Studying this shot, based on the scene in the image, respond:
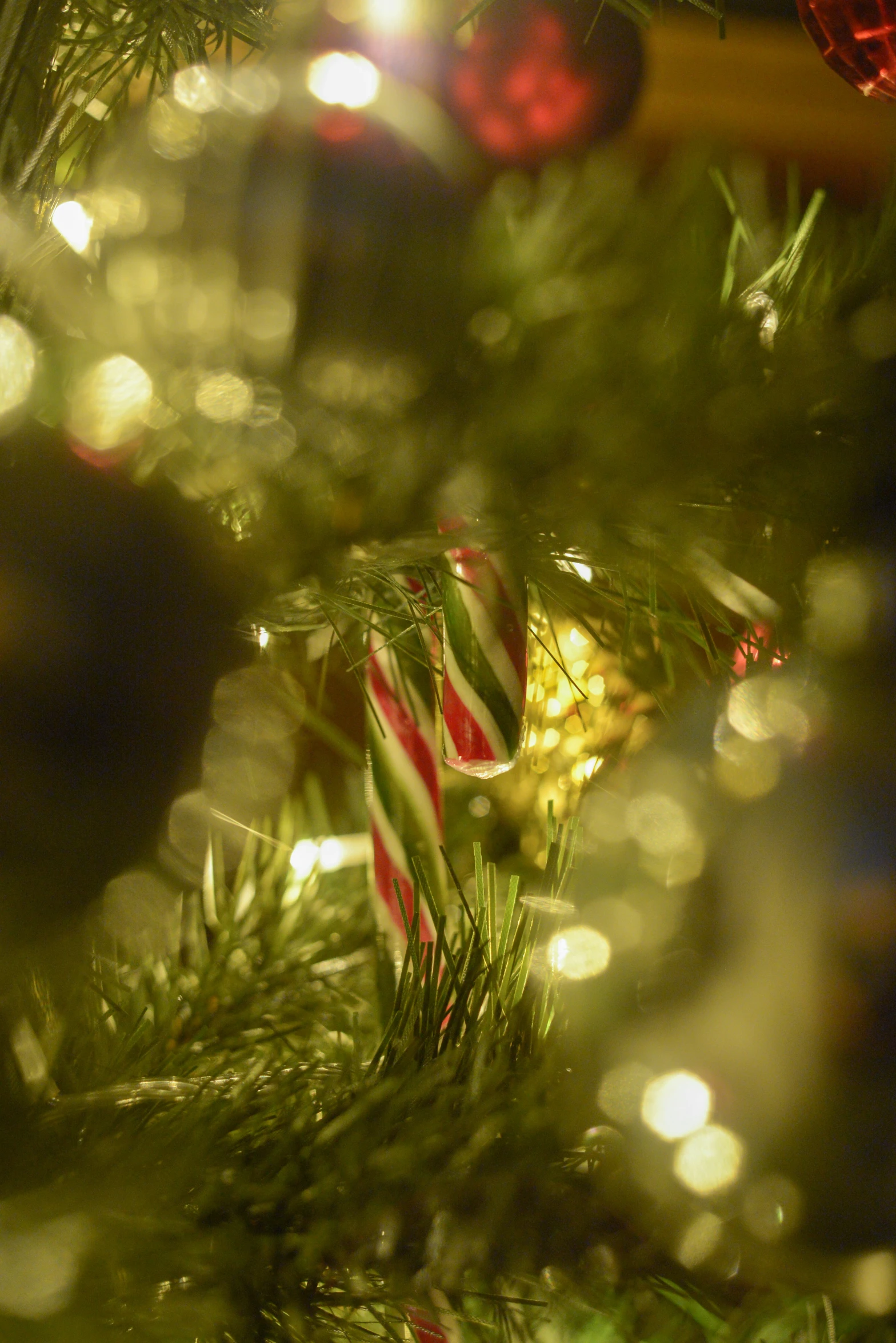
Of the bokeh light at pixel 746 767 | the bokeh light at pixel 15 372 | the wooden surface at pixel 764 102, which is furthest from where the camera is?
the wooden surface at pixel 764 102

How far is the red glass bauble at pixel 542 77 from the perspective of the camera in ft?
1.46

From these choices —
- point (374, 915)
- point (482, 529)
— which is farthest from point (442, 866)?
point (482, 529)

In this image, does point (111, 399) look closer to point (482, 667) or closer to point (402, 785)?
point (482, 667)

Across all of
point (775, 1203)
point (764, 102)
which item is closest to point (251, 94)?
point (775, 1203)

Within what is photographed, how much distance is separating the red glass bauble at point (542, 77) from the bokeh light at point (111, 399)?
11.1 inches

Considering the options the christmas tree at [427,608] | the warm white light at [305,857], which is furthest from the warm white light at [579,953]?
the warm white light at [305,857]

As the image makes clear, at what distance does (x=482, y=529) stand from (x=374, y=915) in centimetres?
39

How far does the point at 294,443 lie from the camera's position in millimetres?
239

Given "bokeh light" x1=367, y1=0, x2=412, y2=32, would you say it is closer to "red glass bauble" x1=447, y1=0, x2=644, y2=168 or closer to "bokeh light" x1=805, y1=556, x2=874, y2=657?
"red glass bauble" x1=447, y1=0, x2=644, y2=168

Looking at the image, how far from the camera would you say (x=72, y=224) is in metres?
0.34

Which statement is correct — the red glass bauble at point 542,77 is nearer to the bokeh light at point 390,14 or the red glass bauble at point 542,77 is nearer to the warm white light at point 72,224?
the bokeh light at point 390,14

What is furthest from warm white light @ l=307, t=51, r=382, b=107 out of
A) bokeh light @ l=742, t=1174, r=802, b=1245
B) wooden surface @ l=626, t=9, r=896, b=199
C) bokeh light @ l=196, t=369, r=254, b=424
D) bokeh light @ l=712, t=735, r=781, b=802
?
wooden surface @ l=626, t=9, r=896, b=199

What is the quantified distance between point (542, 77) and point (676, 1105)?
1.71 ft

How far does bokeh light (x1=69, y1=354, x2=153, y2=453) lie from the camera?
229mm
